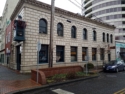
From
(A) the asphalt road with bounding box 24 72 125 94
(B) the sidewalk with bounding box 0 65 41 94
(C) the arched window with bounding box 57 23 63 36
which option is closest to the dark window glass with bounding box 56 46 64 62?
(C) the arched window with bounding box 57 23 63 36

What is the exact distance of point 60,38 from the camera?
689 inches

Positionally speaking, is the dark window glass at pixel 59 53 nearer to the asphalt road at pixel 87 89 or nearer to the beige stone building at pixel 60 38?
the beige stone building at pixel 60 38

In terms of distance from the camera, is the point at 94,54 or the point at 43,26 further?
the point at 94,54

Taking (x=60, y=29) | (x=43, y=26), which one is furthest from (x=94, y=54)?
(x=43, y=26)

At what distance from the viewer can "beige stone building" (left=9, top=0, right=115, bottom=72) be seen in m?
14.4

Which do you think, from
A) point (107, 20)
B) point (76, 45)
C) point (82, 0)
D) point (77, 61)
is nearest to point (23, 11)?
point (76, 45)

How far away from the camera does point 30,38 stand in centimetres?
1445

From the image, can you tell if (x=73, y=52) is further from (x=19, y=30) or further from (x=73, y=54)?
(x=19, y=30)

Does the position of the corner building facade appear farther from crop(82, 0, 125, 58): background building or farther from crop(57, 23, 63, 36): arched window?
crop(57, 23, 63, 36): arched window

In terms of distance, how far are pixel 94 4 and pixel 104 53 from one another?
133 ft

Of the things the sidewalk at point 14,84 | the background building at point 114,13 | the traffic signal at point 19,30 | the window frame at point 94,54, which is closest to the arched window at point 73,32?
the window frame at point 94,54

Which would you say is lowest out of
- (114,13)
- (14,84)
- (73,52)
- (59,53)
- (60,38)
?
(14,84)

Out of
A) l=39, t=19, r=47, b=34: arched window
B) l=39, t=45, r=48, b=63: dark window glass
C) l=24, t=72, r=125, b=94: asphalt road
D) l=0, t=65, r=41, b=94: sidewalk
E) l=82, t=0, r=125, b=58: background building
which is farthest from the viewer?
l=82, t=0, r=125, b=58: background building

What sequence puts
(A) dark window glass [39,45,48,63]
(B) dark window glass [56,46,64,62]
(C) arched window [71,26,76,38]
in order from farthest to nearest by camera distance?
1. (C) arched window [71,26,76,38]
2. (B) dark window glass [56,46,64,62]
3. (A) dark window glass [39,45,48,63]
